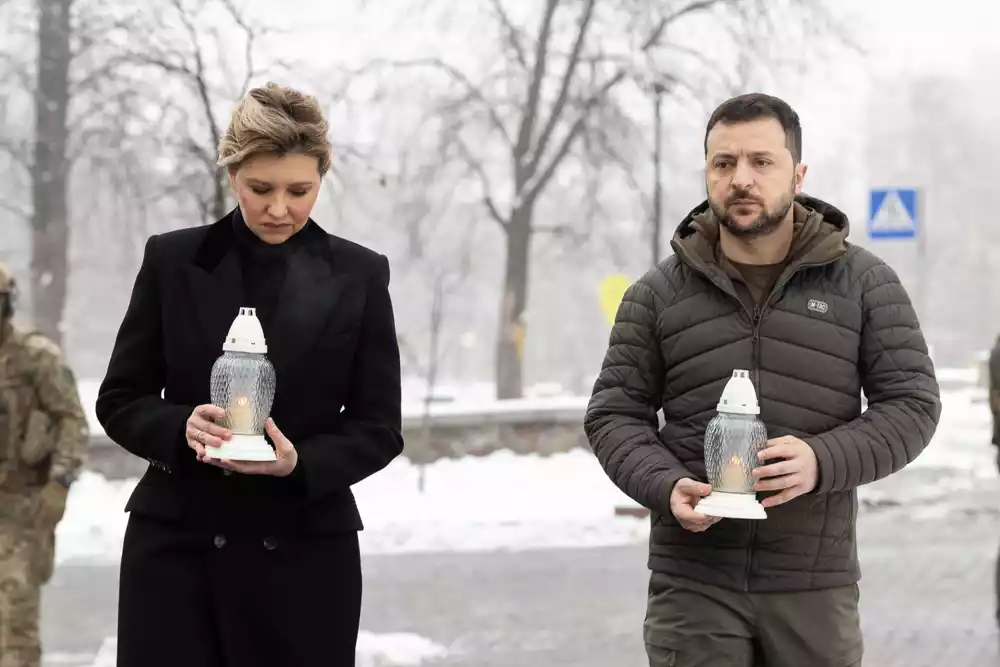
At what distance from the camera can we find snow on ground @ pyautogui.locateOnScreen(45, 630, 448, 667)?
6.95 m

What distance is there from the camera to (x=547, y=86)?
70.0 ft

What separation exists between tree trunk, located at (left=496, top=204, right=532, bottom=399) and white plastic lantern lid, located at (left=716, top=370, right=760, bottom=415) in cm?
1794

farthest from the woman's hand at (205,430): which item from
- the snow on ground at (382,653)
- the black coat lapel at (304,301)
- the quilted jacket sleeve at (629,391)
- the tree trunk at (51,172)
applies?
the tree trunk at (51,172)

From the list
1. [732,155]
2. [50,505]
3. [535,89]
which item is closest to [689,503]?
[732,155]

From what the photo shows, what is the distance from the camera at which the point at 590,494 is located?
14.5 metres

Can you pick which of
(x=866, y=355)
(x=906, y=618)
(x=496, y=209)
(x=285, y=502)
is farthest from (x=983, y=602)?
(x=496, y=209)

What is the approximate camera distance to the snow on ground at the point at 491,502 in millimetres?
11359

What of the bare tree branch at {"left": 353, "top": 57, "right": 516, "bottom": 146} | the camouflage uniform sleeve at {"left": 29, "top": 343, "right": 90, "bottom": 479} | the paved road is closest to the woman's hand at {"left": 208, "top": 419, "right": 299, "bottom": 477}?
the camouflage uniform sleeve at {"left": 29, "top": 343, "right": 90, "bottom": 479}

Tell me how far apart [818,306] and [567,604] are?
233 inches

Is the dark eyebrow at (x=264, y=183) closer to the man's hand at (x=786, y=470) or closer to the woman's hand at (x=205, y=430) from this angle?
the woman's hand at (x=205, y=430)

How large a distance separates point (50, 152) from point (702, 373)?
1783 cm

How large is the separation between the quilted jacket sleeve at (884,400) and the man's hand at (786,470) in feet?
0.12

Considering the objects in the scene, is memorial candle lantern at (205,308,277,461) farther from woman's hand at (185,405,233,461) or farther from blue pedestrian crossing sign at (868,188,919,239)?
blue pedestrian crossing sign at (868,188,919,239)

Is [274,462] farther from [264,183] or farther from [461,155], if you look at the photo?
[461,155]
